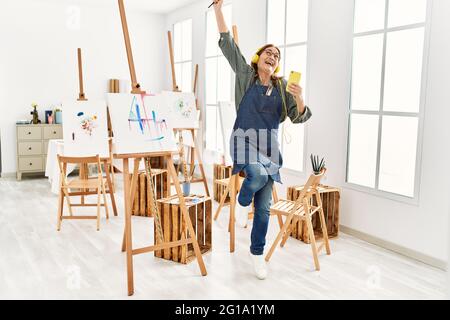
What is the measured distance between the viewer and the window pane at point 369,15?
4090 millimetres

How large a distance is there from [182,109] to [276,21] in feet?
5.48

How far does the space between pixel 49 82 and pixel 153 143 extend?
524 centimetres

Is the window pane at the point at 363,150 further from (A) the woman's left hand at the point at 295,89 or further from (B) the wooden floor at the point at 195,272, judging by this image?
(A) the woman's left hand at the point at 295,89

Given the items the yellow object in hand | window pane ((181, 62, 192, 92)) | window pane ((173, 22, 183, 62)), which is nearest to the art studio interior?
the yellow object in hand

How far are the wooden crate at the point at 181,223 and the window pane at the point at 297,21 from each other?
2.38m

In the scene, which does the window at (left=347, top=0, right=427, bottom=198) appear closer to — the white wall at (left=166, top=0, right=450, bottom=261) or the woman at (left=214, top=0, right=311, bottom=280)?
the white wall at (left=166, top=0, right=450, bottom=261)

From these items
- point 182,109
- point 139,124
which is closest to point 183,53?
point 182,109

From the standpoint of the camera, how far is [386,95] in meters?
4.11

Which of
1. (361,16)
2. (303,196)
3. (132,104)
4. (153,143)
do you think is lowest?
(303,196)

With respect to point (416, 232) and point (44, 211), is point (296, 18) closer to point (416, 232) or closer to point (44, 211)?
point (416, 232)

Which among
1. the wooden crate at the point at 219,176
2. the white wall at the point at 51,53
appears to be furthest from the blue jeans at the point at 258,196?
the white wall at the point at 51,53

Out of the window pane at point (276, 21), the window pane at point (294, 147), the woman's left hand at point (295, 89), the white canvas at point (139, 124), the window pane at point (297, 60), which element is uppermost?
the window pane at point (276, 21)
